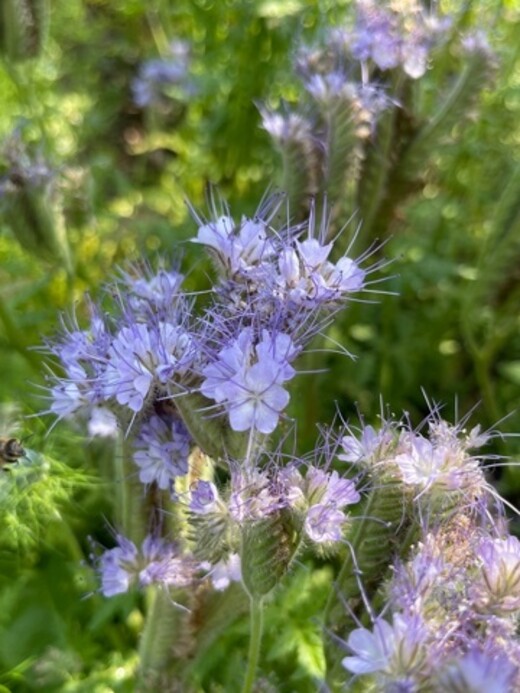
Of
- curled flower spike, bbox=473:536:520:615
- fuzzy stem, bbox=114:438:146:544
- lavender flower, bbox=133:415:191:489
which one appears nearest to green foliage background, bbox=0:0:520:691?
fuzzy stem, bbox=114:438:146:544

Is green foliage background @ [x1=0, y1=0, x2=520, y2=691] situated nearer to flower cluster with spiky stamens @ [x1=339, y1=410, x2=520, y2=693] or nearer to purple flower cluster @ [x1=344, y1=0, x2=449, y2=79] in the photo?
purple flower cluster @ [x1=344, y1=0, x2=449, y2=79]

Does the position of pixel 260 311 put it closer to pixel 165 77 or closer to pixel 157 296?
pixel 157 296

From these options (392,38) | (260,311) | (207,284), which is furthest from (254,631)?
(207,284)

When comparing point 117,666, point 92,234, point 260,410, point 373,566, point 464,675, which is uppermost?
point 260,410

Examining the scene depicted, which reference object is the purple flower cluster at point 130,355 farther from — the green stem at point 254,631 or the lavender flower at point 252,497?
the green stem at point 254,631

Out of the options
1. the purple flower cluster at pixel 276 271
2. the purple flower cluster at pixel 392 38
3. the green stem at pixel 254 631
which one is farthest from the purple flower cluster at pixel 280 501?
the purple flower cluster at pixel 392 38

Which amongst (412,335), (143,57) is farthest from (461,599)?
(143,57)

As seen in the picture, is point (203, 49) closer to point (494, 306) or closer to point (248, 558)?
point (494, 306)
